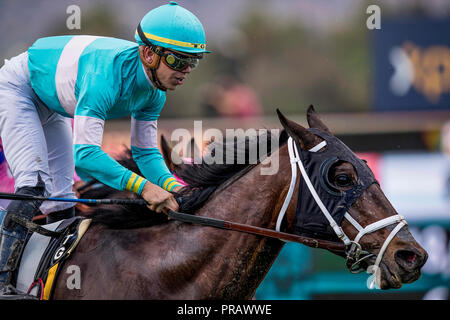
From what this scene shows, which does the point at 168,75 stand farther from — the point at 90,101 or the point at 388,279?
the point at 388,279

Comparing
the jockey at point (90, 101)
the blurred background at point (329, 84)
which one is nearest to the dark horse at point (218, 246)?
the jockey at point (90, 101)

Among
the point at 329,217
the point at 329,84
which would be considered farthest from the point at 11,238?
the point at 329,84

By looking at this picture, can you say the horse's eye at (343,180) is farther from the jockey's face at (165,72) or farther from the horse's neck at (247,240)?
the jockey's face at (165,72)

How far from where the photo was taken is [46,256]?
299cm

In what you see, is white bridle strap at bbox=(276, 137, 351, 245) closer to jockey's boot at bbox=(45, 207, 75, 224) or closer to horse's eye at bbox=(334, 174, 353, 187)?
horse's eye at bbox=(334, 174, 353, 187)

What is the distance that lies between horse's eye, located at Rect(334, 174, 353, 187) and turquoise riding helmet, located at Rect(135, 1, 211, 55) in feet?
2.88

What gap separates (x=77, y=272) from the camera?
286 centimetres

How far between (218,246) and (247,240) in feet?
0.45

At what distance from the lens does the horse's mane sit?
292 cm

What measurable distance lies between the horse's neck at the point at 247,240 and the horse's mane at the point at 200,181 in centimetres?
10

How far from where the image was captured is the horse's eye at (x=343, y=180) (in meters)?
2.66

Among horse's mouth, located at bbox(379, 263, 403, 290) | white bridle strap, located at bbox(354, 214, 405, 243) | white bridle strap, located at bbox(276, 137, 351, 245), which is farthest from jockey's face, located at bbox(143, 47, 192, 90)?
horse's mouth, located at bbox(379, 263, 403, 290)

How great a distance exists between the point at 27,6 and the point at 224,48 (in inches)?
105

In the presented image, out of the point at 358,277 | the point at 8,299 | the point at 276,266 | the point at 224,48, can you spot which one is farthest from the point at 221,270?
the point at 224,48
